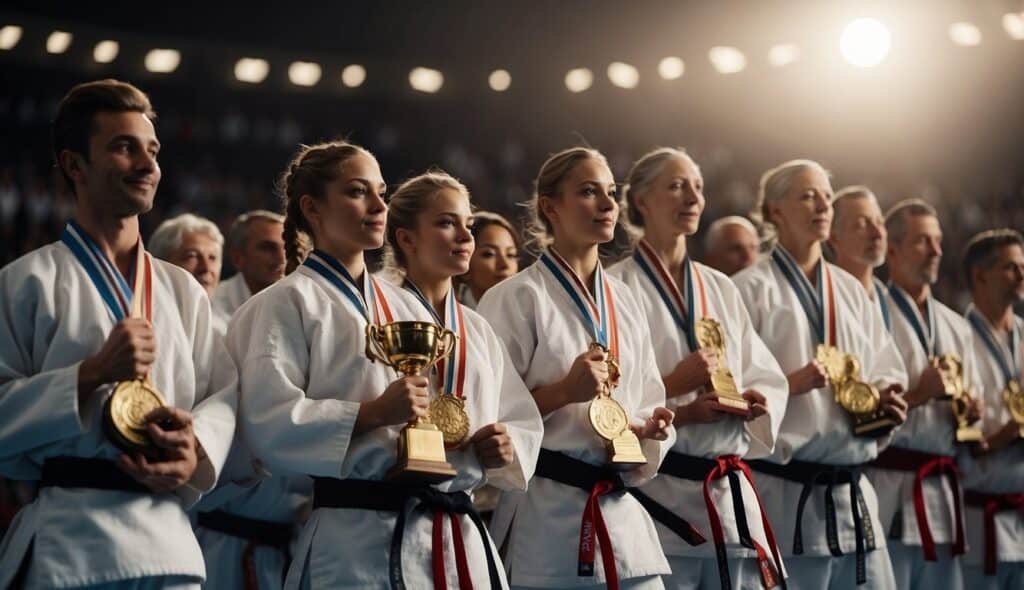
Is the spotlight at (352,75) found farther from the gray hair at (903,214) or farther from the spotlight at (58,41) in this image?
the gray hair at (903,214)

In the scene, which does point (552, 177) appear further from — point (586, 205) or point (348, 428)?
point (348, 428)

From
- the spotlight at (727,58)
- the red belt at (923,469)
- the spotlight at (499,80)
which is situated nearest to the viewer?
the red belt at (923,469)

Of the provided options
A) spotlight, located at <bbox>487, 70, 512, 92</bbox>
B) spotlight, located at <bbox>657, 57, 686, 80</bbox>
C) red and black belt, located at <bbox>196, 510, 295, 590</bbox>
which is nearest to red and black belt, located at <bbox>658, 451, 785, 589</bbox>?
red and black belt, located at <bbox>196, 510, 295, 590</bbox>

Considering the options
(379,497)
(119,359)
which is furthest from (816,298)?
(119,359)

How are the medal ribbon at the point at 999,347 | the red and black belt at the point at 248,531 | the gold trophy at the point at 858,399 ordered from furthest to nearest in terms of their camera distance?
the medal ribbon at the point at 999,347 → the gold trophy at the point at 858,399 → the red and black belt at the point at 248,531

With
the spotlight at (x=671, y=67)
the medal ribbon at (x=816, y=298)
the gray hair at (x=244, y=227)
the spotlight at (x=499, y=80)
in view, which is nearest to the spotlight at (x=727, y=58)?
the spotlight at (x=671, y=67)

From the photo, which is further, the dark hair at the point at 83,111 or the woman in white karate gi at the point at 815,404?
the woman in white karate gi at the point at 815,404

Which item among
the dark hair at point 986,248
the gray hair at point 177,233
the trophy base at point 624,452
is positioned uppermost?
the dark hair at point 986,248

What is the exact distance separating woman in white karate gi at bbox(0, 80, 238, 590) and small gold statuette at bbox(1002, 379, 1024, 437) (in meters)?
4.36

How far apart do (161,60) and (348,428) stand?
13369 millimetres

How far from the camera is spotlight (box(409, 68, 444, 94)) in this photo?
16125mm

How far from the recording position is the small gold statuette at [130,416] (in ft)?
9.07

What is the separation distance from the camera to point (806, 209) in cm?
517

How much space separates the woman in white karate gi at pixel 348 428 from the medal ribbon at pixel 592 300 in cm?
65
